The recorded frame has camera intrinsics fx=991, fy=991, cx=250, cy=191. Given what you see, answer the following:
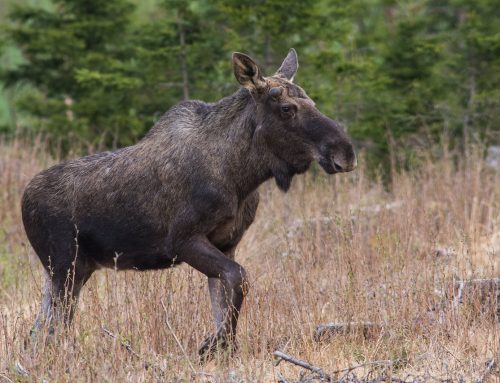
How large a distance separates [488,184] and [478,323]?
510 centimetres

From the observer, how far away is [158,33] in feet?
50.0

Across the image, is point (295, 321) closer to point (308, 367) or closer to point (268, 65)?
point (308, 367)

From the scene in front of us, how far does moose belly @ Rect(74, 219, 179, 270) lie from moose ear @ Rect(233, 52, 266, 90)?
1336mm

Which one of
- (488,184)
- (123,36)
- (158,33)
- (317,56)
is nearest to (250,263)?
Result: (488,184)

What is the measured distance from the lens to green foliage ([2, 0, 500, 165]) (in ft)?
47.2

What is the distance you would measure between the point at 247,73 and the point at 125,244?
1642 millimetres

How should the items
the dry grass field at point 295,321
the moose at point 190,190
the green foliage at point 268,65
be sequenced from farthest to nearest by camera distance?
the green foliage at point 268,65 < the moose at point 190,190 < the dry grass field at point 295,321

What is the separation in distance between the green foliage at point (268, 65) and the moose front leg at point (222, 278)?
6.66 m

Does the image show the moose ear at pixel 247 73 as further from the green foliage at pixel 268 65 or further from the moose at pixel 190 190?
the green foliage at pixel 268 65

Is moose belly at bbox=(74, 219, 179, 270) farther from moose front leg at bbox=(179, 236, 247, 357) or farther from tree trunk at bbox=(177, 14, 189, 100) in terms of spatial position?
tree trunk at bbox=(177, 14, 189, 100)

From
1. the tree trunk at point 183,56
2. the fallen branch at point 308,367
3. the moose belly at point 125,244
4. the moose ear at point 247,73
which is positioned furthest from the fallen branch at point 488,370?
the tree trunk at point 183,56

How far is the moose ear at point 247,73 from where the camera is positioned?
750cm

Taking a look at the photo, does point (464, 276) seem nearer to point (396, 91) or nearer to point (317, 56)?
point (317, 56)

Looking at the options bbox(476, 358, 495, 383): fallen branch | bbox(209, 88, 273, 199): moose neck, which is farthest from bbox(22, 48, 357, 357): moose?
bbox(476, 358, 495, 383): fallen branch
